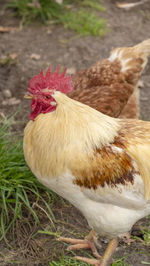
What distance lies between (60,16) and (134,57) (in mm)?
2948

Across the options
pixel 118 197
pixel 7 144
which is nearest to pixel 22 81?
Result: pixel 7 144

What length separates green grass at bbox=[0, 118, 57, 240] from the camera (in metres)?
3.66

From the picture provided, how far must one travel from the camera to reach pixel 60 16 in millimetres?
7023

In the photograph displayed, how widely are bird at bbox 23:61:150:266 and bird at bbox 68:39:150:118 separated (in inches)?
38.3

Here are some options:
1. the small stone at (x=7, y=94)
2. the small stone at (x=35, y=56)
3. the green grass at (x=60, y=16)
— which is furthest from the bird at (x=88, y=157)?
the green grass at (x=60, y=16)

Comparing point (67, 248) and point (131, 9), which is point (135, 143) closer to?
point (67, 248)

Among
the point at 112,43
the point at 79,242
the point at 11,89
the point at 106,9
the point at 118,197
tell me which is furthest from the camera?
the point at 106,9

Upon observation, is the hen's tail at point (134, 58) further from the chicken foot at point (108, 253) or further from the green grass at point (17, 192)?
the chicken foot at point (108, 253)

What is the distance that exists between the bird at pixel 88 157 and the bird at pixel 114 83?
0.97m

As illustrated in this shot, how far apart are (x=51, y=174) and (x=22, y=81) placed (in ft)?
9.60

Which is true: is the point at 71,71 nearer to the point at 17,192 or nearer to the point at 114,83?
the point at 114,83

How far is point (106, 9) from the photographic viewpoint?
7.49 metres

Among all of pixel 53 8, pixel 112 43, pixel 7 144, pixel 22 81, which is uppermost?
pixel 53 8

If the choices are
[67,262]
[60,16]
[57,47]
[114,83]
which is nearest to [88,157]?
[67,262]
